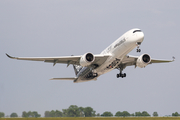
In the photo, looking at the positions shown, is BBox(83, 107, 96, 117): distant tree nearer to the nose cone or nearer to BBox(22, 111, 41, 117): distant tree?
BBox(22, 111, 41, 117): distant tree

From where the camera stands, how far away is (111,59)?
41.2m

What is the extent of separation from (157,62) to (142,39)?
559 inches

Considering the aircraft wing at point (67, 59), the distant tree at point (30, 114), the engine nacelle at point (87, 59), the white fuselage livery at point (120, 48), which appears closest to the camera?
the white fuselage livery at point (120, 48)

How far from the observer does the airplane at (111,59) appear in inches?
1501

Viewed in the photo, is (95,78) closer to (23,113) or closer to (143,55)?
(143,55)

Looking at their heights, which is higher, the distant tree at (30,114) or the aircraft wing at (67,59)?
the aircraft wing at (67,59)

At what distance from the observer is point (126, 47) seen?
38594mm

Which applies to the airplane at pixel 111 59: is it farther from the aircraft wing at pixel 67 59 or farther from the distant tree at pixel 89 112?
the distant tree at pixel 89 112

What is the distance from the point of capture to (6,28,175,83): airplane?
38.1 metres

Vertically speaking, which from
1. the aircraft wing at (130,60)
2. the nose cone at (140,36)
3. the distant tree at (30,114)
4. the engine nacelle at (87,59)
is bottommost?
the distant tree at (30,114)

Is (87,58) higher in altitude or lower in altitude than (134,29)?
lower

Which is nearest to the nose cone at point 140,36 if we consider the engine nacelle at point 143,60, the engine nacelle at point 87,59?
the engine nacelle at point 143,60

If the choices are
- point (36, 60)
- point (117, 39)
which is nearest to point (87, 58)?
point (117, 39)

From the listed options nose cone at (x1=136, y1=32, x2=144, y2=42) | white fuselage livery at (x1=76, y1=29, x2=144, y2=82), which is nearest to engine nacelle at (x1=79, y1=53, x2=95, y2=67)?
white fuselage livery at (x1=76, y1=29, x2=144, y2=82)
